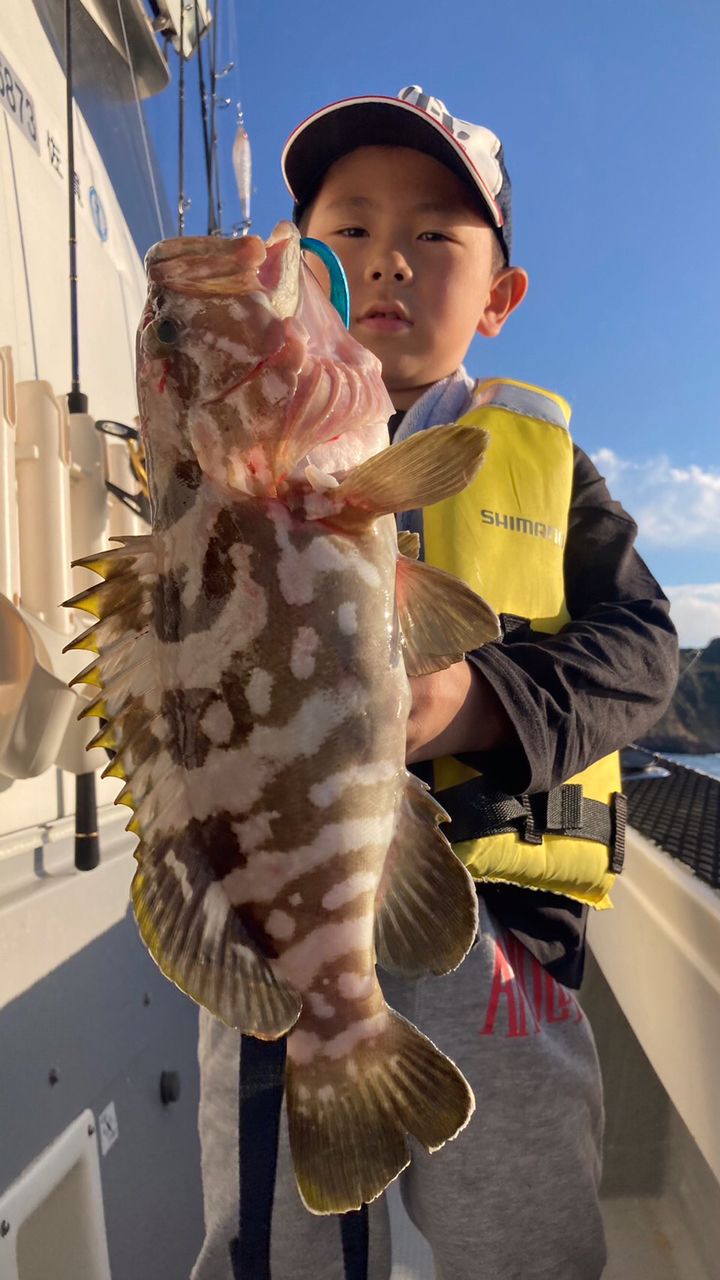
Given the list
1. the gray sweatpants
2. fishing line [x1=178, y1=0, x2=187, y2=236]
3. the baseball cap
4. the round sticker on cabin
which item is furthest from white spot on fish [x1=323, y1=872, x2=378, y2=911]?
fishing line [x1=178, y1=0, x2=187, y2=236]

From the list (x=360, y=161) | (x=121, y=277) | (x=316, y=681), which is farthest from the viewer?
(x=121, y=277)

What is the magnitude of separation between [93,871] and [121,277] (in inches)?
143

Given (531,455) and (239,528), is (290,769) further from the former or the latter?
(531,455)

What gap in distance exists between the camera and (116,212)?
4910 mm

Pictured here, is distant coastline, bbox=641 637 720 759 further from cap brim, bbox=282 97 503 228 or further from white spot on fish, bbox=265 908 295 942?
white spot on fish, bbox=265 908 295 942

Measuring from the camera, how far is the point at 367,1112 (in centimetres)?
124

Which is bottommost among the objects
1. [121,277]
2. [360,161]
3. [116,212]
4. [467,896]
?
[467,896]

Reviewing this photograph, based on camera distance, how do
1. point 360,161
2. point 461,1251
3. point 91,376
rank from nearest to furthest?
point 461,1251 → point 360,161 → point 91,376

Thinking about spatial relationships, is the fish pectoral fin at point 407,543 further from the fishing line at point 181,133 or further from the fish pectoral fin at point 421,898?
the fishing line at point 181,133

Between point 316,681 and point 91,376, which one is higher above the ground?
point 91,376

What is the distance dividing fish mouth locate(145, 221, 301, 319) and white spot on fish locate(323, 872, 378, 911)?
0.93 meters

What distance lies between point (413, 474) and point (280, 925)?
75 centimetres

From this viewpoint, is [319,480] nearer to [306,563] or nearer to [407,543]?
[306,563]

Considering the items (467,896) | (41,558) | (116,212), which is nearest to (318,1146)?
(467,896)
